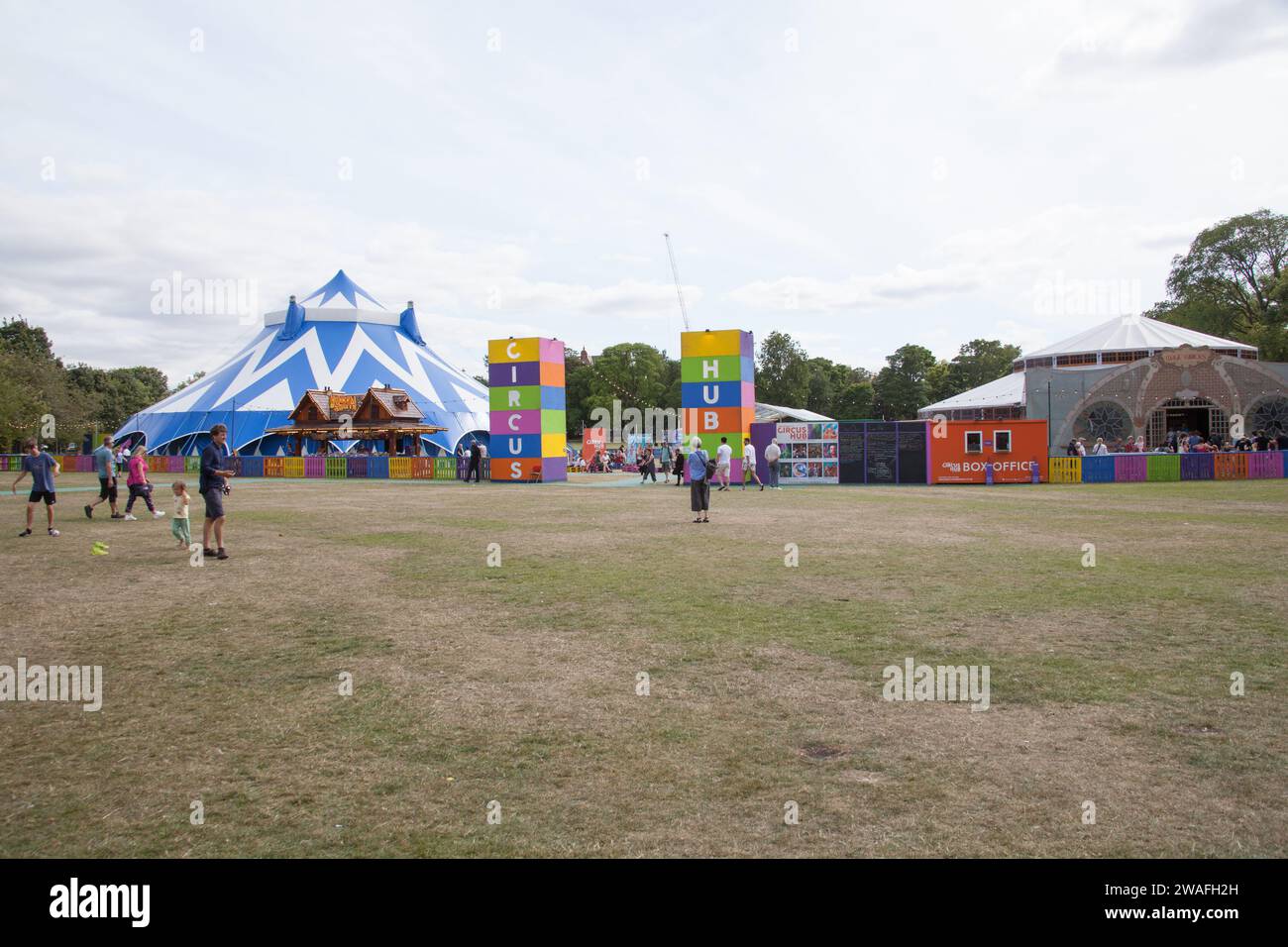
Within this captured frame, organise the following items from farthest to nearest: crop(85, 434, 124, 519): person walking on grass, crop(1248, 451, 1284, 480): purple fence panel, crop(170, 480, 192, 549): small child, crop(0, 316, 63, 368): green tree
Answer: crop(0, 316, 63, 368): green tree → crop(1248, 451, 1284, 480): purple fence panel → crop(85, 434, 124, 519): person walking on grass → crop(170, 480, 192, 549): small child

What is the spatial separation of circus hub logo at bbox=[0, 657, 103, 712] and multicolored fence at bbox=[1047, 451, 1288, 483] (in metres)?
32.0

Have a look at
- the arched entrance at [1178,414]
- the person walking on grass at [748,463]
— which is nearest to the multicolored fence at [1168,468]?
the arched entrance at [1178,414]

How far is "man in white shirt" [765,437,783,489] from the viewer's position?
98.9ft

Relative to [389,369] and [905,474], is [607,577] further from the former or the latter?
[389,369]

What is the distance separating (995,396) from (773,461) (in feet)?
101

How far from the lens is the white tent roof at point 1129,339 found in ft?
167

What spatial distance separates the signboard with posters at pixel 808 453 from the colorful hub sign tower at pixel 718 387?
1.61 meters

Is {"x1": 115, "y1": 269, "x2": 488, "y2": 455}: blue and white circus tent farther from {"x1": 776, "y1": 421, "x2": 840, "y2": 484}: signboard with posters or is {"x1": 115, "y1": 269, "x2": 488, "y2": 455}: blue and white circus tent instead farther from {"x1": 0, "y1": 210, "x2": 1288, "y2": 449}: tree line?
{"x1": 776, "y1": 421, "x2": 840, "y2": 484}: signboard with posters

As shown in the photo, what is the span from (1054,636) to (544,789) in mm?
5198

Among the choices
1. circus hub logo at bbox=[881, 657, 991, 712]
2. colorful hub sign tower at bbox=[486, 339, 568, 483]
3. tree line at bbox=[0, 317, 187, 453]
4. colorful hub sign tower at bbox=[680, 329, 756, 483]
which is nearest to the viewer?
circus hub logo at bbox=[881, 657, 991, 712]

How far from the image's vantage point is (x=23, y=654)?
7285 mm

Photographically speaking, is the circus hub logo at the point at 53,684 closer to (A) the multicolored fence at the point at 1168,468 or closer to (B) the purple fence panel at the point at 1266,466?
(A) the multicolored fence at the point at 1168,468

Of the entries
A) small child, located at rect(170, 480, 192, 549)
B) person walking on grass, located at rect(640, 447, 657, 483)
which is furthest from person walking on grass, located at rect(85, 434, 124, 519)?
person walking on grass, located at rect(640, 447, 657, 483)

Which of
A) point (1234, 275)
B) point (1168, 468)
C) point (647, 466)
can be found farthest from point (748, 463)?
point (1234, 275)
